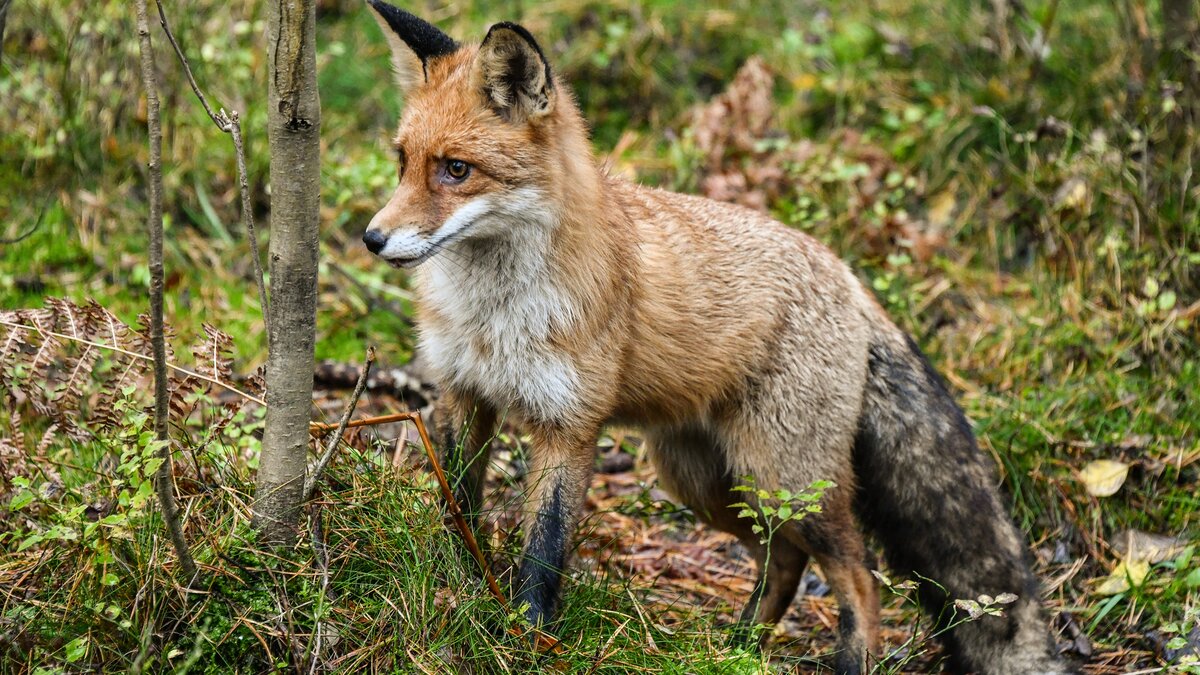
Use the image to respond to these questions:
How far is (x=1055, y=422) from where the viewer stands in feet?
18.1

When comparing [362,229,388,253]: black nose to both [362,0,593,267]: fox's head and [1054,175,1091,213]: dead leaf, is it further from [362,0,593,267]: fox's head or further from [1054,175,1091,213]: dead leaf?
[1054,175,1091,213]: dead leaf

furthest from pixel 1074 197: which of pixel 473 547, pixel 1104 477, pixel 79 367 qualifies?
pixel 79 367

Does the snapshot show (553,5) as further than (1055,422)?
Yes

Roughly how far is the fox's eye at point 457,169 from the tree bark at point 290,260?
76 cm

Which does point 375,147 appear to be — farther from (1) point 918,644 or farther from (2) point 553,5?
(1) point 918,644

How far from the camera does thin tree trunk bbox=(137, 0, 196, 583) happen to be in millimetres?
2736

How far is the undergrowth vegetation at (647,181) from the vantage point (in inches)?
134

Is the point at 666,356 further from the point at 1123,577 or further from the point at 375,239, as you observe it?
the point at 1123,577

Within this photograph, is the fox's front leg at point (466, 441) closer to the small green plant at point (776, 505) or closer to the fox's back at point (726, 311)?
the fox's back at point (726, 311)

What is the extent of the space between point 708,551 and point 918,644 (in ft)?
5.15

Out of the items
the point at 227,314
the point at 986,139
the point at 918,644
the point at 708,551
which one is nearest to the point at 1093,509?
the point at 918,644

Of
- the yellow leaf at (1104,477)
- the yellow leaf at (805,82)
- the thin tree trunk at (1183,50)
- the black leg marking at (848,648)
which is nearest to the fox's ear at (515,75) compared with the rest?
the black leg marking at (848,648)

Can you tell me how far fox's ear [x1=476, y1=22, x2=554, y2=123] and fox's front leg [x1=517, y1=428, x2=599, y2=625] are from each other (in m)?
1.18

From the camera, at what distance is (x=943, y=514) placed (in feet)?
15.4
